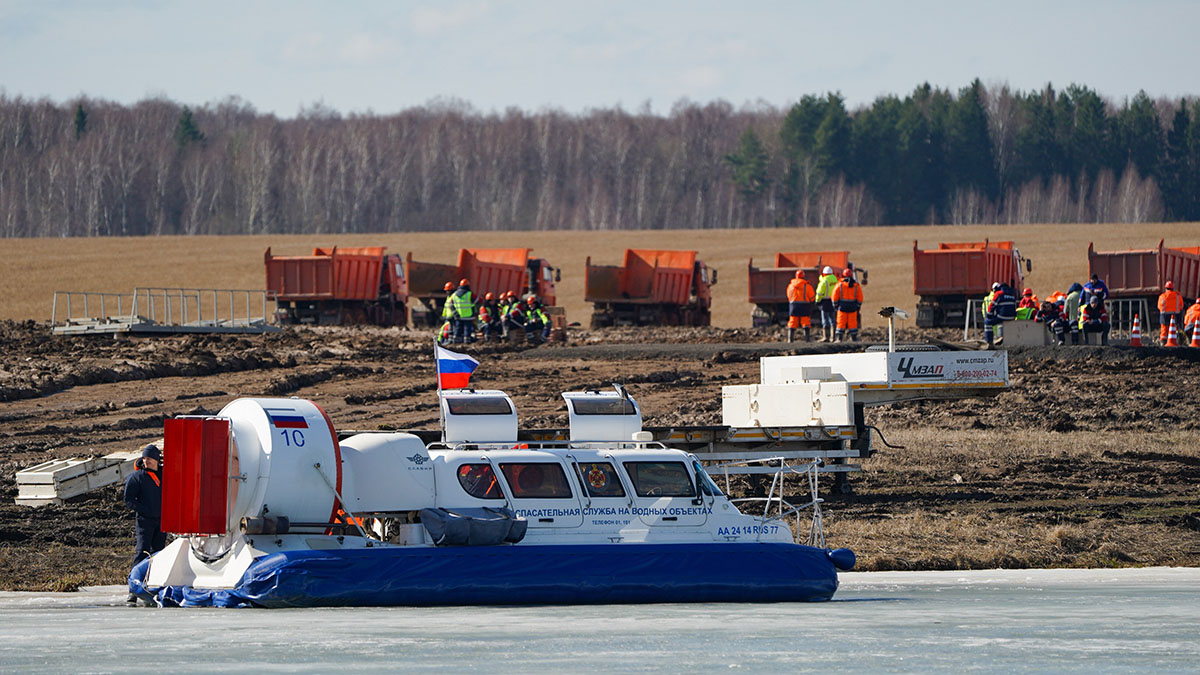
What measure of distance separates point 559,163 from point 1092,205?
37.6m

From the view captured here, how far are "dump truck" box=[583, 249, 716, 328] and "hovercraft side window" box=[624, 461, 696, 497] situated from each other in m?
30.4

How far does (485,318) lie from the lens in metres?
37.1

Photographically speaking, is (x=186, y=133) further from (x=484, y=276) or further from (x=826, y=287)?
(x=826, y=287)

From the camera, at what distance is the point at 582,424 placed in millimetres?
14336

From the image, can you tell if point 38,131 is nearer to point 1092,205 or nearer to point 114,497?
point 1092,205

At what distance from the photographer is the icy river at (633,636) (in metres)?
9.30

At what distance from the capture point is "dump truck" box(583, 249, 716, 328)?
1754 inches

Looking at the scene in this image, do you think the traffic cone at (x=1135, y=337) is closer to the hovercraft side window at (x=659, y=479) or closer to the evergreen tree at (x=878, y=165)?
the hovercraft side window at (x=659, y=479)

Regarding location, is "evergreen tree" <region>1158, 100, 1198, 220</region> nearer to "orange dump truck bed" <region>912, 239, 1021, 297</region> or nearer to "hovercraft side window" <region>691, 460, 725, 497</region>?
"orange dump truck bed" <region>912, 239, 1021, 297</region>

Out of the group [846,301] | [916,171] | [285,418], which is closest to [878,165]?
[916,171]

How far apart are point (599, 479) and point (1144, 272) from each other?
102ft

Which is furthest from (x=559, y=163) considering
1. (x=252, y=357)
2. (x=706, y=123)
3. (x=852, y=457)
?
(x=852, y=457)

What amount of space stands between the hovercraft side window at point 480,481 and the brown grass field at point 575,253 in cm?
3817

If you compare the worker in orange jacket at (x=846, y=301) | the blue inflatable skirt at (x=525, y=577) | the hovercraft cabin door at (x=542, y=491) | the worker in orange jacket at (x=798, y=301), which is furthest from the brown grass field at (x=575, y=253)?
the blue inflatable skirt at (x=525, y=577)
